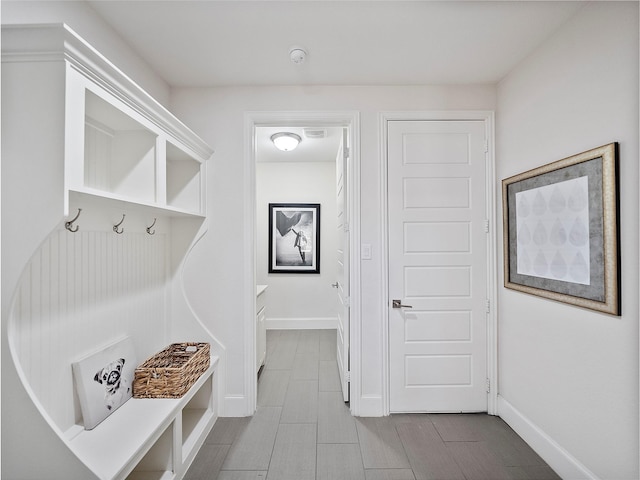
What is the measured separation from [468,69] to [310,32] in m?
1.16

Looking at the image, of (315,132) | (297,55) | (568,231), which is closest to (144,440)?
(297,55)

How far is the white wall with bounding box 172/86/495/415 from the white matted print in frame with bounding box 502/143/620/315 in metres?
0.90

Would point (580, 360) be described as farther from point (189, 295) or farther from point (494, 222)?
point (189, 295)

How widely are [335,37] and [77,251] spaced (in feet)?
5.84

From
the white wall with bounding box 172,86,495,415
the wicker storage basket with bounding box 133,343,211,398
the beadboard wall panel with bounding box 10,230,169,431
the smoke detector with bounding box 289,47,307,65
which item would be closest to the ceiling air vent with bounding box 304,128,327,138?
the white wall with bounding box 172,86,495,415

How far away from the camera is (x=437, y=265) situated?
233 cm

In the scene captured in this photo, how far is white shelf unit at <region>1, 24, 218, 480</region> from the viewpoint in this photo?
101cm

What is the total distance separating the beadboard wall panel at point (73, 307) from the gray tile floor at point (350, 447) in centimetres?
84

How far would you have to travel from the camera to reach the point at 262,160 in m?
4.48

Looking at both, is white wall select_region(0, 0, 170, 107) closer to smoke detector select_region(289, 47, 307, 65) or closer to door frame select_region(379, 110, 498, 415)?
smoke detector select_region(289, 47, 307, 65)

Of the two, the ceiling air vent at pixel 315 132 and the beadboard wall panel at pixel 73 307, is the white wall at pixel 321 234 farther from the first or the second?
the beadboard wall panel at pixel 73 307

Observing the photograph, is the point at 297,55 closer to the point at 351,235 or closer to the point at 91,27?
the point at 91,27

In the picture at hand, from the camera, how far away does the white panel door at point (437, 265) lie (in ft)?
7.62

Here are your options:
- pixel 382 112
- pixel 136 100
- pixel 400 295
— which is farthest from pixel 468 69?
pixel 136 100
